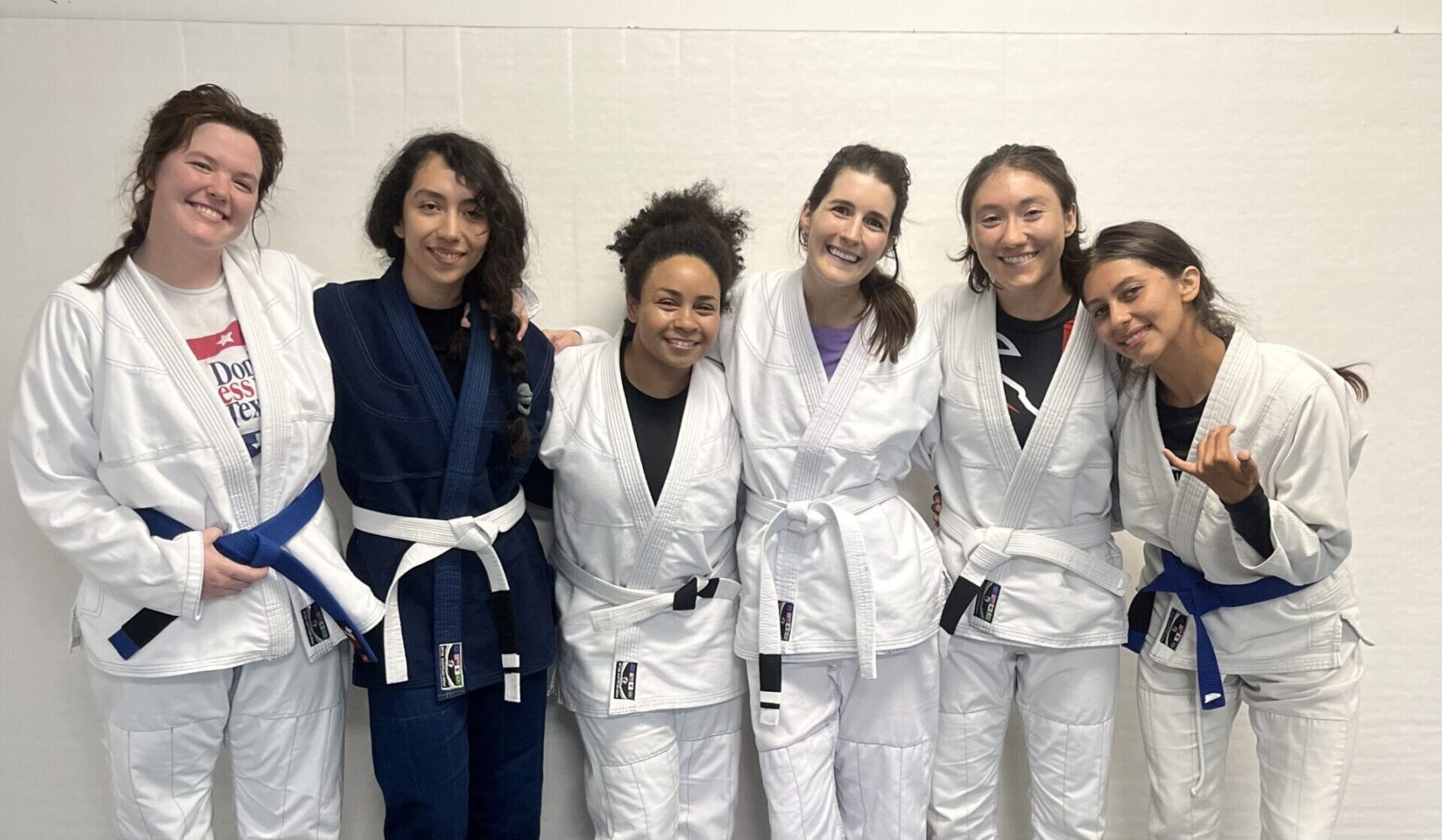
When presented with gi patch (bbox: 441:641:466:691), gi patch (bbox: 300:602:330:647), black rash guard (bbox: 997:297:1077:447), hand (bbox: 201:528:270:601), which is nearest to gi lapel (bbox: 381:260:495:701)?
gi patch (bbox: 441:641:466:691)

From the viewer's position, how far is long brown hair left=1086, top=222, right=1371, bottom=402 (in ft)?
5.97

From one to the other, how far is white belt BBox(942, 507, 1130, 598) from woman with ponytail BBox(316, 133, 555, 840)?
95 centimetres

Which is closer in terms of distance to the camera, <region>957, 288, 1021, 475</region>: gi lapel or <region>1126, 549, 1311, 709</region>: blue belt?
<region>1126, 549, 1311, 709</region>: blue belt

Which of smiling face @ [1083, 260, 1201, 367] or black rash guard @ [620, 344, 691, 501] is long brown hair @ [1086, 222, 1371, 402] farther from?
black rash guard @ [620, 344, 691, 501]

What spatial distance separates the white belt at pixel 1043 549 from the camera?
197 centimetres

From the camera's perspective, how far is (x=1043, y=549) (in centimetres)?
198

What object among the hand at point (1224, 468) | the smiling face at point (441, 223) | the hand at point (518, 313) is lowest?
the hand at point (1224, 468)

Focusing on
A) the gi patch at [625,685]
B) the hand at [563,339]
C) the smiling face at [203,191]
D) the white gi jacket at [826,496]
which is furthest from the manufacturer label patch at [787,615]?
the smiling face at [203,191]

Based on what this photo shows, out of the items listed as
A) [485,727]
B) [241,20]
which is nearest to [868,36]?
[241,20]

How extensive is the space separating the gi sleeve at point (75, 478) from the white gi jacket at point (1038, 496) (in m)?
1.54

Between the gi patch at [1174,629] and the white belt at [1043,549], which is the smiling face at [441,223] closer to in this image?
the white belt at [1043,549]

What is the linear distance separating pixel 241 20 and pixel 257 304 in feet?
2.69

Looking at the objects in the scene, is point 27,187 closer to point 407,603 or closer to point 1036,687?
point 407,603

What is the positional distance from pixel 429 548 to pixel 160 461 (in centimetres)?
50
